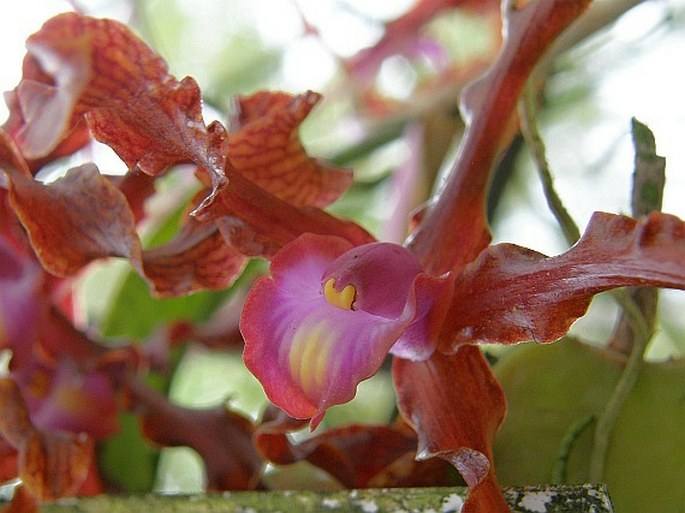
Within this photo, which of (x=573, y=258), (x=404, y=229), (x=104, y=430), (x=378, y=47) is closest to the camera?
(x=573, y=258)

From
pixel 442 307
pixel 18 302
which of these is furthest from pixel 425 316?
pixel 18 302

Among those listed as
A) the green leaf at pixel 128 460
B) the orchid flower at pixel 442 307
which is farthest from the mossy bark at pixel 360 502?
the green leaf at pixel 128 460

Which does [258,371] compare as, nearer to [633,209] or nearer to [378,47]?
[633,209]

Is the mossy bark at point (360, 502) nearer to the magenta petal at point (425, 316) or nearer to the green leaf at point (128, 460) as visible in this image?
the magenta petal at point (425, 316)

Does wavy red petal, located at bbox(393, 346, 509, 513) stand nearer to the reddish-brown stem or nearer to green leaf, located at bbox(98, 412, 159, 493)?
the reddish-brown stem

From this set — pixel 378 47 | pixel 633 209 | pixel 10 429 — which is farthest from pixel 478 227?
pixel 378 47

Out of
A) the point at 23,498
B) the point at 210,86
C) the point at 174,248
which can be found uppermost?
the point at 210,86

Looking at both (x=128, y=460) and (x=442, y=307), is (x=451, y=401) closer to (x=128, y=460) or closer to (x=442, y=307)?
(x=442, y=307)

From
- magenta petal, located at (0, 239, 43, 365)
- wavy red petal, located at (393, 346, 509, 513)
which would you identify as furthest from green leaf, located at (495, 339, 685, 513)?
magenta petal, located at (0, 239, 43, 365)
